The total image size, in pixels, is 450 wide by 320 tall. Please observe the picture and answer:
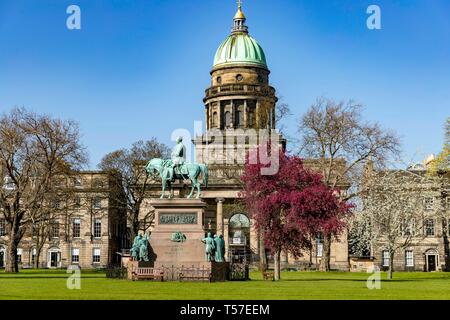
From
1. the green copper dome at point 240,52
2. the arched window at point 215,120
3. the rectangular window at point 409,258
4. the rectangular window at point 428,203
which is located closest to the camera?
the rectangular window at point 428,203

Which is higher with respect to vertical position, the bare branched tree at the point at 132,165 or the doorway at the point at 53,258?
the bare branched tree at the point at 132,165

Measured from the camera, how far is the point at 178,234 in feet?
131

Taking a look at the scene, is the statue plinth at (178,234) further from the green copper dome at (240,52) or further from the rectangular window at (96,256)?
the green copper dome at (240,52)

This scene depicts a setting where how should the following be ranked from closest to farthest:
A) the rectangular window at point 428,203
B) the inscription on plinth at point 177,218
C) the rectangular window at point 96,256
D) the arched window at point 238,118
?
the inscription on plinth at point 177,218, the rectangular window at point 428,203, the rectangular window at point 96,256, the arched window at point 238,118

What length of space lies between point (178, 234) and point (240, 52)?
7778 cm

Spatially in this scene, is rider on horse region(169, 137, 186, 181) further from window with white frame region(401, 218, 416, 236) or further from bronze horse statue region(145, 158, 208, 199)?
window with white frame region(401, 218, 416, 236)

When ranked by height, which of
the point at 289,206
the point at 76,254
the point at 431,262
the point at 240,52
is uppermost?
the point at 240,52

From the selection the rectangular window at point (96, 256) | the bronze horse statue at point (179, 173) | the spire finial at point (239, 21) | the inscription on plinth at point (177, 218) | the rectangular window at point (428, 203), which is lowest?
the rectangular window at point (96, 256)

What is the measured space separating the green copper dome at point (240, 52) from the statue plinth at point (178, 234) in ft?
247

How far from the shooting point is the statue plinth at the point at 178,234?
3988cm

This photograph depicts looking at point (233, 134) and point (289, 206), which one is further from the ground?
point (233, 134)

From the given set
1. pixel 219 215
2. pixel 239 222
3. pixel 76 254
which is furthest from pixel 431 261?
pixel 76 254

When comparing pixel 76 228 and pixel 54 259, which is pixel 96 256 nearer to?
pixel 76 228

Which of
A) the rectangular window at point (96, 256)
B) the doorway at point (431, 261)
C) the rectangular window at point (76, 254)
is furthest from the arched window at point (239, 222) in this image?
the doorway at point (431, 261)
